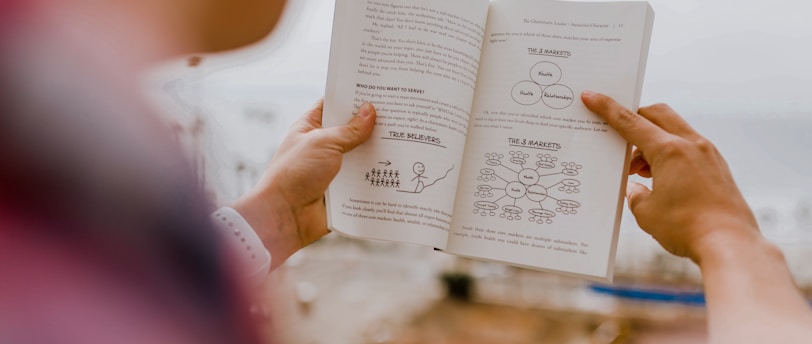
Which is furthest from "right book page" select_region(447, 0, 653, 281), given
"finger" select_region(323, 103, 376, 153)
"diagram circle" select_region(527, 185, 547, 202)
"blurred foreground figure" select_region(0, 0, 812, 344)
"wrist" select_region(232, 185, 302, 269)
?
"blurred foreground figure" select_region(0, 0, 812, 344)

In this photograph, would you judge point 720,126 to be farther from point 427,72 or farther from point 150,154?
point 150,154

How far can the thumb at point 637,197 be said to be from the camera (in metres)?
1.07

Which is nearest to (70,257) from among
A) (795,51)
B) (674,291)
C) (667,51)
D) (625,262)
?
(667,51)

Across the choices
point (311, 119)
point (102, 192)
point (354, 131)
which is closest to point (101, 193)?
point (102, 192)

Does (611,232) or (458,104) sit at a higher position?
(458,104)

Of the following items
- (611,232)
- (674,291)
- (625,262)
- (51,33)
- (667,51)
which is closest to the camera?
(51,33)

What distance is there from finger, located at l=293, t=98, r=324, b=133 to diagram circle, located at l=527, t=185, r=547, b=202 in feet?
1.24

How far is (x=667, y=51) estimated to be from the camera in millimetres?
1764

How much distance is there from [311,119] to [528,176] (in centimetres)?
39

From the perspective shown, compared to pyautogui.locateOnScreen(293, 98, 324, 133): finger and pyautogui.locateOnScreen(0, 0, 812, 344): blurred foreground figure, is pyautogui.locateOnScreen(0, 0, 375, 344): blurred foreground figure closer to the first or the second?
pyautogui.locateOnScreen(0, 0, 812, 344): blurred foreground figure

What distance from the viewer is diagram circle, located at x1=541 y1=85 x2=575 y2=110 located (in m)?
1.08

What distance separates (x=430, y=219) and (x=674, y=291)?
7.14 ft

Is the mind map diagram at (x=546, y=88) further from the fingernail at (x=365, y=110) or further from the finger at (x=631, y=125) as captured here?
the fingernail at (x=365, y=110)

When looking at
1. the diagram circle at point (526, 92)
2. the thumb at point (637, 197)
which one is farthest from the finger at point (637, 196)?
the diagram circle at point (526, 92)
